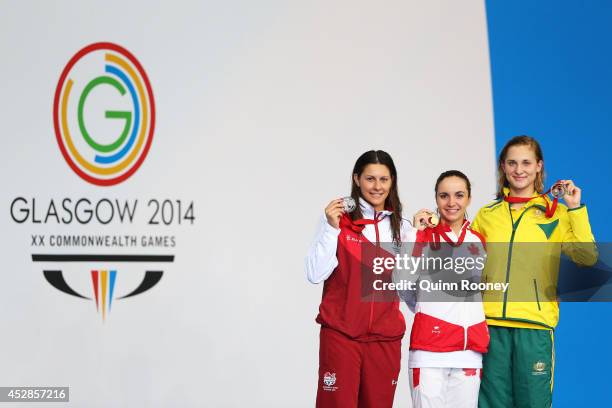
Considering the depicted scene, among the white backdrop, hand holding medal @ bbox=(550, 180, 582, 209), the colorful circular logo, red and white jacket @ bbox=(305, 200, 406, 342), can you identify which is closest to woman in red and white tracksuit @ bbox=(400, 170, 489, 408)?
A: red and white jacket @ bbox=(305, 200, 406, 342)

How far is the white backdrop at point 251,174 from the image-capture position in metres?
4.19

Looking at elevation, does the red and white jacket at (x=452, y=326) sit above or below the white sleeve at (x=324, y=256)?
below

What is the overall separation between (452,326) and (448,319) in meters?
0.03

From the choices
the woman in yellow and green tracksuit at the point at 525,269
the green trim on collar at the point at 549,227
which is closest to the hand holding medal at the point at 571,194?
the woman in yellow and green tracksuit at the point at 525,269

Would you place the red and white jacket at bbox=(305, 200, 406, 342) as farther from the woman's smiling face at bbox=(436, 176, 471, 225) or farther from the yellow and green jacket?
the yellow and green jacket

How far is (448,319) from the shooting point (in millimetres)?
2814

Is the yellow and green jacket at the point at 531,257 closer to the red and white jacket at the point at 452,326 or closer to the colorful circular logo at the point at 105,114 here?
the red and white jacket at the point at 452,326

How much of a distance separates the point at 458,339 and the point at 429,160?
1.56 meters

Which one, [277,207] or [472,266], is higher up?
[277,207]

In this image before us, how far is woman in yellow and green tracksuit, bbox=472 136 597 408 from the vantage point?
2803mm

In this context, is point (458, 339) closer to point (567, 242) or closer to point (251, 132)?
point (567, 242)

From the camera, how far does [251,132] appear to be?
165 inches

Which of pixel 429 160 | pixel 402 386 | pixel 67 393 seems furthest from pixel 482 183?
pixel 67 393

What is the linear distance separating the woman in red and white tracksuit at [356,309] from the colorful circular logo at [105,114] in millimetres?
1718
